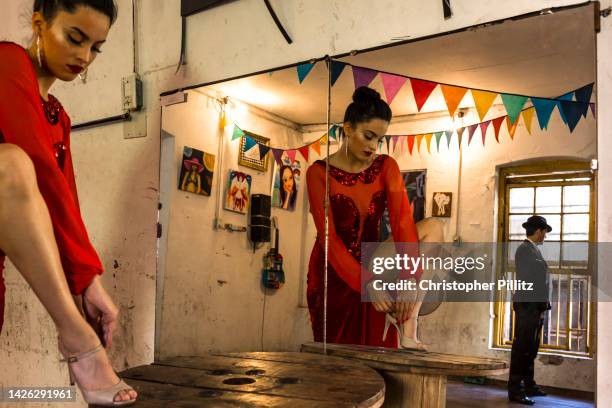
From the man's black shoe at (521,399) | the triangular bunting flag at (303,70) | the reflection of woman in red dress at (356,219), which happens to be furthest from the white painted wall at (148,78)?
the man's black shoe at (521,399)

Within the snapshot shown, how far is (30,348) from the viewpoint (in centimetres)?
305

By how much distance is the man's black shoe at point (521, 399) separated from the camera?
157cm

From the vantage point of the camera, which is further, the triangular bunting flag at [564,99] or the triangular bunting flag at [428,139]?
the triangular bunting flag at [428,139]

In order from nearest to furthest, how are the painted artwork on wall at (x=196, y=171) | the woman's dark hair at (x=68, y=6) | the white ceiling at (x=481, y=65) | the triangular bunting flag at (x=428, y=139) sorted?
the woman's dark hair at (x=68, y=6)
the white ceiling at (x=481, y=65)
the triangular bunting flag at (x=428, y=139)
the painted artwork on wall at (x=196, y=171)

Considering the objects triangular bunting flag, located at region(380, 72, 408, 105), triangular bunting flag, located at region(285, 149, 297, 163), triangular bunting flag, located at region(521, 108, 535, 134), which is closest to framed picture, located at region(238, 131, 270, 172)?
triangular bunting flag, located at region(285, 149, 297, 163)

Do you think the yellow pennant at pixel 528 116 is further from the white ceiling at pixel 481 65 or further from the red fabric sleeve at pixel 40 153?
the red fabric sleeve at pixel 40 153

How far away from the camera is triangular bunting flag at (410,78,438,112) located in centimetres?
191

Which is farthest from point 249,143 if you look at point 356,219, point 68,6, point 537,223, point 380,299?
point 537,223

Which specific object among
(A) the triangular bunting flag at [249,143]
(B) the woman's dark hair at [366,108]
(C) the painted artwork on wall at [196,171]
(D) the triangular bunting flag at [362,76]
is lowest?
(C) the painted artwork on wall at [196,171]

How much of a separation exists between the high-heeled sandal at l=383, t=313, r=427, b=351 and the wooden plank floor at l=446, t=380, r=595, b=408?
148 millimetres

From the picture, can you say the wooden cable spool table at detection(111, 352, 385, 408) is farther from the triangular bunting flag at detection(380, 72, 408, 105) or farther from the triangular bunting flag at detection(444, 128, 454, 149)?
the triangular bunting flag at detection(380, 72, 408, 105)

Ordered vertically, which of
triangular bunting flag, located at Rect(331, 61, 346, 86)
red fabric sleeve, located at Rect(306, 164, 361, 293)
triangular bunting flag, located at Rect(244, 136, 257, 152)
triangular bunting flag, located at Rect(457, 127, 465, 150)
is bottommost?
red fabric sleeve, located at Rect(306, 164, 361, 293)

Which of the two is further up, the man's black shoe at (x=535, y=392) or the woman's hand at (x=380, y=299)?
the woman's hand at (x=380, y=299)

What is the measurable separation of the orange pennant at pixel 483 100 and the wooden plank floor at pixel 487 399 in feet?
2.63
